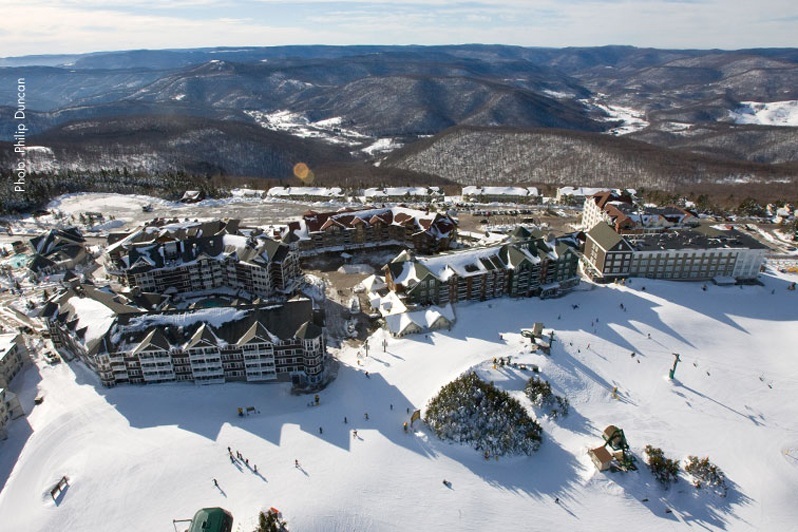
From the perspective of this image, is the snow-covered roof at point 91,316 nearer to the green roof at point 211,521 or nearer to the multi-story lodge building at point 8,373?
the multi-story lodge building at point 8,373

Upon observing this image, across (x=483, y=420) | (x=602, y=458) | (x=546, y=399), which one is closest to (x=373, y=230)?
(x=546, y=399)

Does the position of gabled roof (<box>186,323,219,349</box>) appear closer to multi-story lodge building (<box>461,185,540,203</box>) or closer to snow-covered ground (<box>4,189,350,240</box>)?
snow-covered ground (<box>4,189,350,240</box>)

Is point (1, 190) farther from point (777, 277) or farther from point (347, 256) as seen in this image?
point (777, 277)

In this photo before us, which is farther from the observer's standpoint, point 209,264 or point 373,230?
point 373,230

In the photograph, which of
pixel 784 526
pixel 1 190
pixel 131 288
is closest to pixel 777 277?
pixel 784 526

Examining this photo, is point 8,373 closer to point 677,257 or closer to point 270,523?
point 270,523

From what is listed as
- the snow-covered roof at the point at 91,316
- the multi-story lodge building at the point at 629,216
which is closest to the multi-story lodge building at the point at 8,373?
the snow-covered roof at the point at 91,316

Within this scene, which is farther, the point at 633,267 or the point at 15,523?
the point at 633,267
